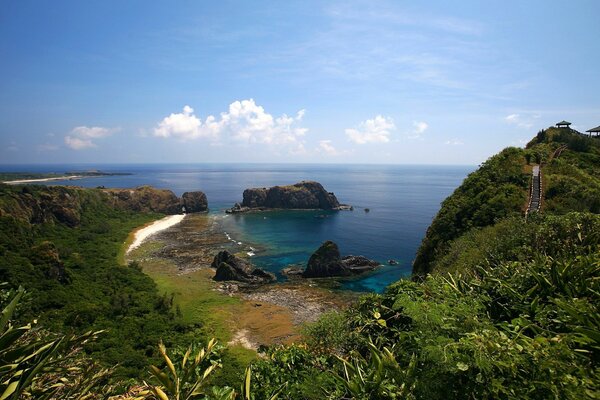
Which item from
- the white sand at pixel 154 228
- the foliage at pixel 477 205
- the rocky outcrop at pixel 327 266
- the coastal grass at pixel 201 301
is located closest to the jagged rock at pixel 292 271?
the rocky outcrop at pixel 327 266

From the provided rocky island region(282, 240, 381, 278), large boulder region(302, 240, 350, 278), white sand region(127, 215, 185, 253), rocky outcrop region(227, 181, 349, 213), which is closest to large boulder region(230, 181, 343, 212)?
rocky outcrop region(227, 181, 349, 213)

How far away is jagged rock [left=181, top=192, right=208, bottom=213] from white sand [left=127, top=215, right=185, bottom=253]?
8277 millimetres

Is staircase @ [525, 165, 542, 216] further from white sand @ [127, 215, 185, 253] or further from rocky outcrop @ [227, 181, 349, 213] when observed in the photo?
rocky outcrop @ [227, 181, 349, 213]

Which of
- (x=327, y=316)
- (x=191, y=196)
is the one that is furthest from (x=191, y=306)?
(x=191, y=196)

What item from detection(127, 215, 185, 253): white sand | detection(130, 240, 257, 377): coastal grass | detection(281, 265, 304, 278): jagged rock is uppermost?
detection(127, 215, 185, 253): white sand

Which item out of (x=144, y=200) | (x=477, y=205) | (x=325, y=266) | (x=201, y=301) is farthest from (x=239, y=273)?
(x=144, y=200)

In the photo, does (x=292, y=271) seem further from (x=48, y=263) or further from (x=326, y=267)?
(x=48, y=263)

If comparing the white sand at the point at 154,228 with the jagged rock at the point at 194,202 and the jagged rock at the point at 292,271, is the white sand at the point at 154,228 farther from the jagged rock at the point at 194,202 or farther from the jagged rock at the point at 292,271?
the jagged rock at the point at 292,271

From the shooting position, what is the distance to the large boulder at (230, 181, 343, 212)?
394 feet

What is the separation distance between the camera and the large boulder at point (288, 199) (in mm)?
120188

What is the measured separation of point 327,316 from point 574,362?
34.4 feet

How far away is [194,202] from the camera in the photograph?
114 metres

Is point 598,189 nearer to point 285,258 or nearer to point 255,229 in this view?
point 285,258

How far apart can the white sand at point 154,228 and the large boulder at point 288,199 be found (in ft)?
86.7
